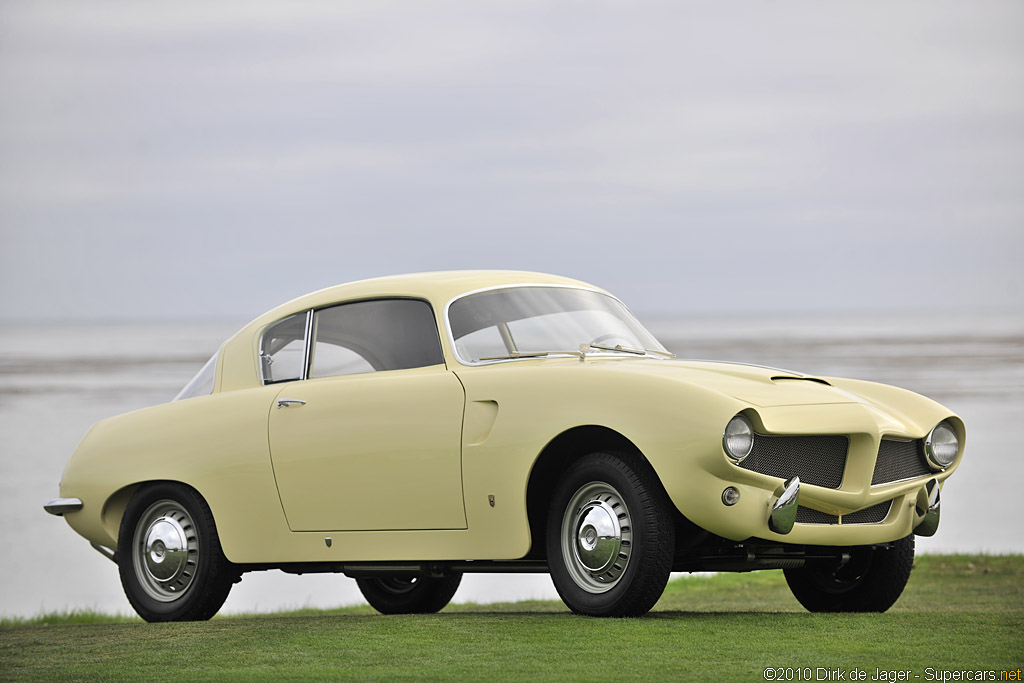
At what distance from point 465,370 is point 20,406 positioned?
32714 millimetres

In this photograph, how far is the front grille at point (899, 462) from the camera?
7.11 metres

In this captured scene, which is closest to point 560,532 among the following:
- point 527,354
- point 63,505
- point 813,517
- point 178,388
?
point 527,354

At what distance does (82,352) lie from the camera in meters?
79.4

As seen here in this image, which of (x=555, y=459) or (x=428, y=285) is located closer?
(x=555, y=459)

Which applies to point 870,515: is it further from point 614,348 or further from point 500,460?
point 500,460

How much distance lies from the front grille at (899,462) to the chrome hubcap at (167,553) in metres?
4.11

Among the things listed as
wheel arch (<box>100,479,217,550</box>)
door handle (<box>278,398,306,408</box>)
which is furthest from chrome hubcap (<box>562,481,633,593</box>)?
wheel arch (<box>100,479,217,550</box>)

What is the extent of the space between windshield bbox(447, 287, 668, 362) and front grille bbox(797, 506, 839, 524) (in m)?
1.59

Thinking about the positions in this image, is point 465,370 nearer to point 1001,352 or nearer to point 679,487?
point 679,487

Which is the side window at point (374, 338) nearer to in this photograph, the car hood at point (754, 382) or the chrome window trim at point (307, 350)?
the chrome window trim at point (307, 350)

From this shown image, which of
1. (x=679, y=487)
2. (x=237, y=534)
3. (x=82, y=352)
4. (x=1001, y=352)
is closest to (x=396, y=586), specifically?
(x=237, y=534)

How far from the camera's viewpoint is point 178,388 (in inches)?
1645

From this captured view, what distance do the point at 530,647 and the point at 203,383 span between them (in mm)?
3661

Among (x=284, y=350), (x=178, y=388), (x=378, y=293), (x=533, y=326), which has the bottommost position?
(x=178, y=388)
